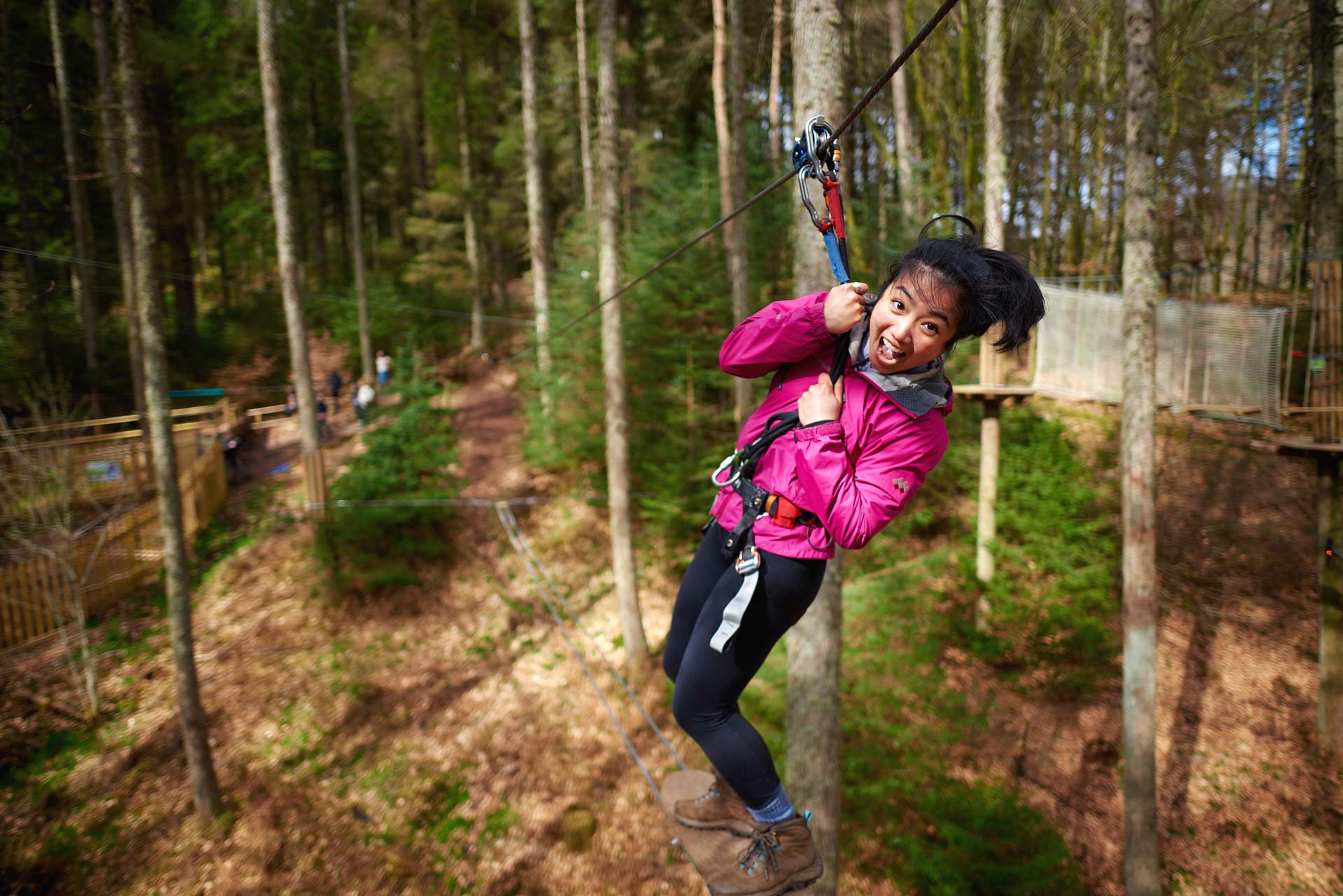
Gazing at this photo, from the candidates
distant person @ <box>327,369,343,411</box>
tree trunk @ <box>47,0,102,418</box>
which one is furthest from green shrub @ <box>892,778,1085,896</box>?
tree trunk @ <box>47,0,102,418</box>

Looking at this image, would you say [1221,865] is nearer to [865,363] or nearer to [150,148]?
[865,363]

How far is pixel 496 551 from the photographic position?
37.9 feet

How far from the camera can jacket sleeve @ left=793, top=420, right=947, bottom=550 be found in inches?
56.9

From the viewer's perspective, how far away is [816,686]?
12.3 feet

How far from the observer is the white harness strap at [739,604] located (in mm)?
1645

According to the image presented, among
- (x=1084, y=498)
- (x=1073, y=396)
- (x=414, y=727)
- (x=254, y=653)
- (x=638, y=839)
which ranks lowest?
(x=638, y=839)

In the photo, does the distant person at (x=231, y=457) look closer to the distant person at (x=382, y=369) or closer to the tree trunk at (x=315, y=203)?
the distant person at (x=382, y=369)

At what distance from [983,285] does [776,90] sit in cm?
1238

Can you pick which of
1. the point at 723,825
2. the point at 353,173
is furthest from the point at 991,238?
the point at 353,173

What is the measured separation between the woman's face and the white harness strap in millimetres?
621

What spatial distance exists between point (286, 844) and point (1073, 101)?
18.1 m

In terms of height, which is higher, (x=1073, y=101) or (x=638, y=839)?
(x=1073, y=101)

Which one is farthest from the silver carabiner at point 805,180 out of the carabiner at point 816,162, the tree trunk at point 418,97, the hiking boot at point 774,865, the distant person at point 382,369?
the tree trunk at point 418,97

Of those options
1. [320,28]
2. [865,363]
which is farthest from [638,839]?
[320,28]
